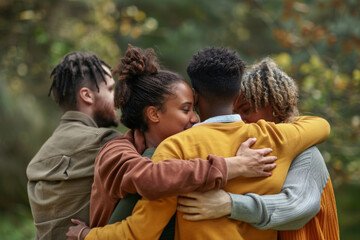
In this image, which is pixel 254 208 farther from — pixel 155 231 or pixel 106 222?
pixel 106 222

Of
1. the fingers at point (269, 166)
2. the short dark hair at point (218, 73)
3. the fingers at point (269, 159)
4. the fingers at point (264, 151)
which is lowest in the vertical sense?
the fingers at point (269, 166)

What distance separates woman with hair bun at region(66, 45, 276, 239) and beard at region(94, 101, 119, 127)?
56 cm

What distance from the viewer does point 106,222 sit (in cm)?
235

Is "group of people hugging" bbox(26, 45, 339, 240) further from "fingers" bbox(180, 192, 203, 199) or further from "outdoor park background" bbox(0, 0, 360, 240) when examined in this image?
"outdoor park background" bbox(0, 0, 360, 240)

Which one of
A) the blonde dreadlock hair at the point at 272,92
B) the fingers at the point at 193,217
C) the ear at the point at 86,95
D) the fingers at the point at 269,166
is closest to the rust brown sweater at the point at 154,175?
the fingers at the point at 193,217

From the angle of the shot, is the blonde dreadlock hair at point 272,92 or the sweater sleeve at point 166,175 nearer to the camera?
the sweater sleeve at point 166,175

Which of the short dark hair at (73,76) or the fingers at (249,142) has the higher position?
the short dark hair at (73,76)

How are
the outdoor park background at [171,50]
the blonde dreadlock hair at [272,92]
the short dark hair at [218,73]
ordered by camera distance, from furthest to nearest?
the outdoor park background at [171,50] < the blonde dreadlock hair at [272,92] < the short dark hair at [218,73]

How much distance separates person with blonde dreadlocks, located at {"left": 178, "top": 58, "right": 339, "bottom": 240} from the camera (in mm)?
2086

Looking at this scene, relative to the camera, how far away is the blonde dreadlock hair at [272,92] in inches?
98.7

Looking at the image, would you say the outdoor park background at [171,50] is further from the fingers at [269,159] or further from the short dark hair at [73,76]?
the fingers at [269,159]

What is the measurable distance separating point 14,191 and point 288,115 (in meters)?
6.83

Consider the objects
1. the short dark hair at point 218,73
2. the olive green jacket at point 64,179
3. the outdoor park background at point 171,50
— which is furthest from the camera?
the outdoor park background at point 171,50

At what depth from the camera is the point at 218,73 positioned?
2.22 meters
